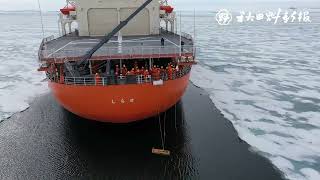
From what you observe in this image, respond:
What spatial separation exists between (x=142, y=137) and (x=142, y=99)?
2.00 metres

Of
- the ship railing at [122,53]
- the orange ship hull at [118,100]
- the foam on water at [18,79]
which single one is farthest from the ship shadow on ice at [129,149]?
the foam on water at [18,79]

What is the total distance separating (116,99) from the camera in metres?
14.3

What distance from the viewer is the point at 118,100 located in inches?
564

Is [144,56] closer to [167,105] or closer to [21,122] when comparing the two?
[167,105]

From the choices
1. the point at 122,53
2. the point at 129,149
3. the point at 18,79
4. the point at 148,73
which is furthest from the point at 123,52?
the point at 18,79

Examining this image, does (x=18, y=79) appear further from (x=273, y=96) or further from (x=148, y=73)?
(x=273, y=96)

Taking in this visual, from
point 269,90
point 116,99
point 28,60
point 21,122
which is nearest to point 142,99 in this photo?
point 116,99

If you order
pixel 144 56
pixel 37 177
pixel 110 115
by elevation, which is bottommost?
pixel 37 177

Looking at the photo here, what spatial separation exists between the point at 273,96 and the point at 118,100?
10.5 metres

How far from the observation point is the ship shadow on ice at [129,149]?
42.1 ft

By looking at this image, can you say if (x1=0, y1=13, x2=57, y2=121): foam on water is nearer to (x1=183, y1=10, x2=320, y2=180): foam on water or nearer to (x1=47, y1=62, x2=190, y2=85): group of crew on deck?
(x1=47, y1=62, x2=190, y2=85): group of crew on deck

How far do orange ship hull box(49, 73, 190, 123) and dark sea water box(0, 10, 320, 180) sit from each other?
401 centimetres

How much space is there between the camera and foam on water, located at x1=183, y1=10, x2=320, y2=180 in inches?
549

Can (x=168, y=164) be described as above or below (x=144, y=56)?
below
